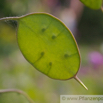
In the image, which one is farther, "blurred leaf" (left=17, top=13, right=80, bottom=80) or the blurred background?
the blurred background

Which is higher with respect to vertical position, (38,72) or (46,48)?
(46,48)

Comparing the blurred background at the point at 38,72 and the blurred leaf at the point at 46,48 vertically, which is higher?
the blurred leaf at the point at 46,48

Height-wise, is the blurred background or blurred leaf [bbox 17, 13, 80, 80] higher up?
blurred leaf [bbox 17, 13, 80, 80]

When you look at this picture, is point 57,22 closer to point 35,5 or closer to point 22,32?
point 22,32

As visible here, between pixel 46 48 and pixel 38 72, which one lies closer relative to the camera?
pixel 46 48
